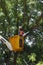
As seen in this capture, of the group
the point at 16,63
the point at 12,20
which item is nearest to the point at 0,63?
the point at 16,63

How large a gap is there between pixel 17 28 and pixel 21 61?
0.73 m

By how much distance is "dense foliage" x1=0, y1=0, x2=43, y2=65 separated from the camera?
625cm

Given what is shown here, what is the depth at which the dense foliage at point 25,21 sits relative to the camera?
6.25 meters

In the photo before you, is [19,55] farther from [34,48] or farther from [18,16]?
[18,16]

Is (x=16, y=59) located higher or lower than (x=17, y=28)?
lower

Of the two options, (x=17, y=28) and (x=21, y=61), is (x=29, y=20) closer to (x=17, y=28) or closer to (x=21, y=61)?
(x=17, y=28)

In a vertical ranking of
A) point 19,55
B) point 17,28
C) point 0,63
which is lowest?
point 0,63

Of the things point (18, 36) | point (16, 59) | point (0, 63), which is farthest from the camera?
point (0, 63)

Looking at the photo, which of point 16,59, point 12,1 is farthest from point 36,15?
point 16,59

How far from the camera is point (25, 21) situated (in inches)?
250

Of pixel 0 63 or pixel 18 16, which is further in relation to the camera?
pixel 0 63

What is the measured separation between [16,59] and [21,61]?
0.43 feet

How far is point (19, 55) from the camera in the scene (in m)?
6.33

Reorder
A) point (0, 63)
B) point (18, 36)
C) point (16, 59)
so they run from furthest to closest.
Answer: point (0, 63)
point (16, 59)
point (18, 36)
